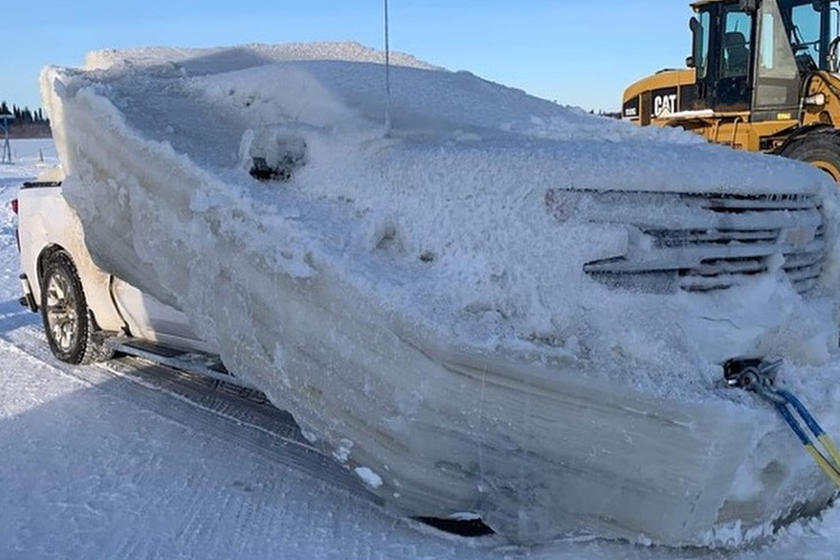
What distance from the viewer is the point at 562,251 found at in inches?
111

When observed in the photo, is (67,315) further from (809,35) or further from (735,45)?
(809,35)

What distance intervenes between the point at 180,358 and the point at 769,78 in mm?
8640

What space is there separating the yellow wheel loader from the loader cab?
0.5 inches

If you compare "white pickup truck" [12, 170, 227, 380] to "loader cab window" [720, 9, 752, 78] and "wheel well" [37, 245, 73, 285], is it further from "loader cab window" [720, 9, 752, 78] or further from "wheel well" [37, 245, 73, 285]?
"loader cab window" [720, 9, 752, 78]

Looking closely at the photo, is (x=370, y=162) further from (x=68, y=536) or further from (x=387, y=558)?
(x=68, y=536)

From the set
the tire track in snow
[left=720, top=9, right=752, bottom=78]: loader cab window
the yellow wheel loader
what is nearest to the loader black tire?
the yellow wheel loader

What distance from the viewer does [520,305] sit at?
277 centimetres

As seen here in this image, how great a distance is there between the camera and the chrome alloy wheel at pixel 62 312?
17.9 feet

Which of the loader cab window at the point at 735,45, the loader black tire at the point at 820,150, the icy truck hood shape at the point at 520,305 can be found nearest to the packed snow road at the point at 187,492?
the icy truck hood shape at the point at 520,305

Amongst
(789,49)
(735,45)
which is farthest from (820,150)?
(735,45)

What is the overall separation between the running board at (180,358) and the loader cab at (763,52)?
8.05m

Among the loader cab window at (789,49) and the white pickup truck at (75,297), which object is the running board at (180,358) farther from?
the loader cab window at (789,49)

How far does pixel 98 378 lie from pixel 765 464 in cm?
405

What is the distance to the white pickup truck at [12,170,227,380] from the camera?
4.83 metres
